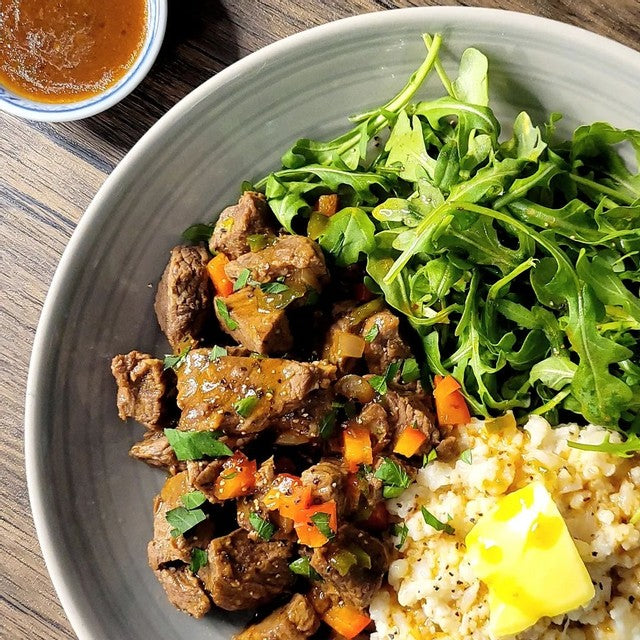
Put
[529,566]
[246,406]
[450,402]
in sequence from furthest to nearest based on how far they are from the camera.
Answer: [450,402]
[246,406]
[529,566]

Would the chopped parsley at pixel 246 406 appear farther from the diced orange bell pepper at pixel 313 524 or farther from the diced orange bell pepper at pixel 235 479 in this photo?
the diced orange bell pepper at pixel 313 524

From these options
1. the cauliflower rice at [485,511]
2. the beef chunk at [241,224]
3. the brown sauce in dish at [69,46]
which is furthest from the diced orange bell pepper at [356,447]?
the brown sauce in dish at [69,46]

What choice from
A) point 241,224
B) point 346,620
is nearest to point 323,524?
point 346,620

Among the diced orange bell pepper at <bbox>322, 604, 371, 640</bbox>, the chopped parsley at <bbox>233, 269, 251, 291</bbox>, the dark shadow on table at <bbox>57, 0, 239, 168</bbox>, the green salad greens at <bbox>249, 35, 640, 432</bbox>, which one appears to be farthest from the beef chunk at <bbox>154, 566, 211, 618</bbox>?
the dark shadow on table at <bbox>57, 0, 239, 168</bbox>

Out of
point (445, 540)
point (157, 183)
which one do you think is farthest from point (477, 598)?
point (157, 183)

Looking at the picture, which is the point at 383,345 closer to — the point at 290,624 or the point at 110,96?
the point at 290,624
